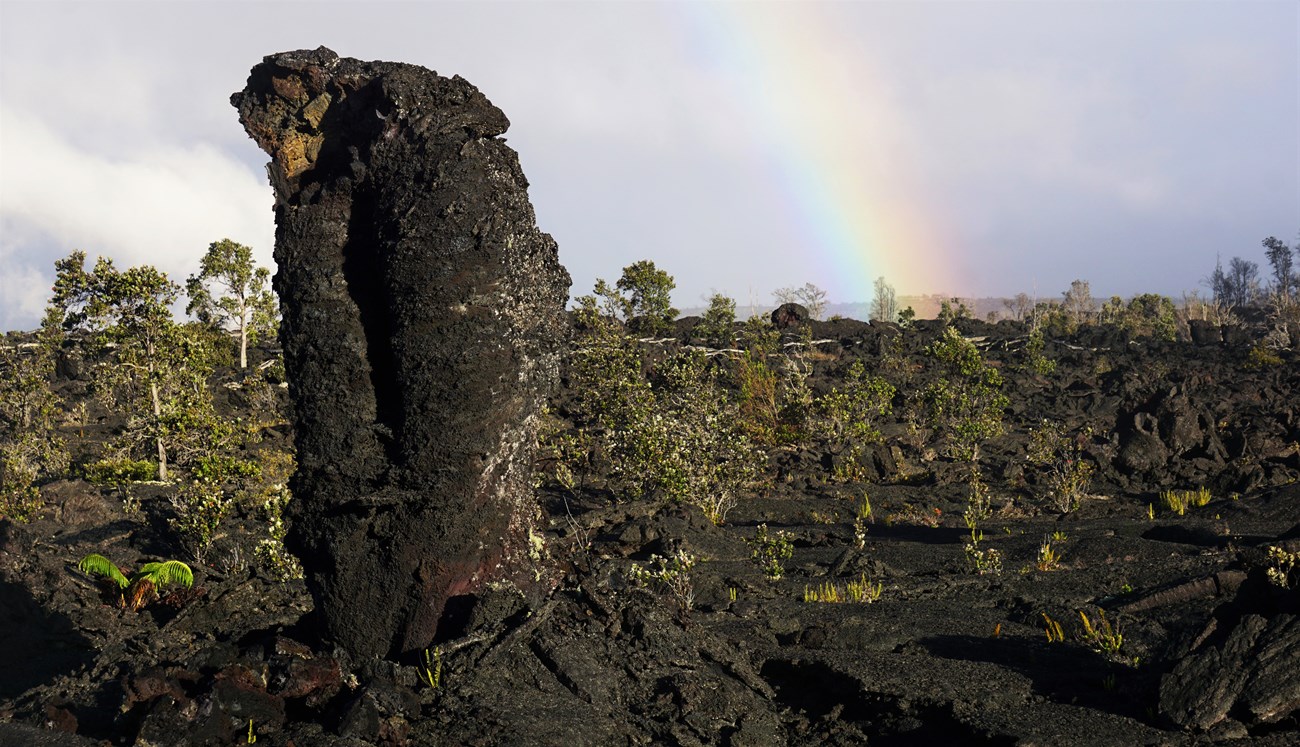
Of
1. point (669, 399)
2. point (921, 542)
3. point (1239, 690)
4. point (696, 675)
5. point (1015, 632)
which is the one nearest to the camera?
point (1239, 690)

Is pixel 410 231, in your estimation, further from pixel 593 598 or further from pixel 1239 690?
pixel 1239 690

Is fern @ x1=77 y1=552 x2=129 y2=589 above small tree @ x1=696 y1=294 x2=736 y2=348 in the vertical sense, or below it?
below

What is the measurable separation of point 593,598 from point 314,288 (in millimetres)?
2935

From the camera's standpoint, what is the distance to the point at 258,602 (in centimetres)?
988

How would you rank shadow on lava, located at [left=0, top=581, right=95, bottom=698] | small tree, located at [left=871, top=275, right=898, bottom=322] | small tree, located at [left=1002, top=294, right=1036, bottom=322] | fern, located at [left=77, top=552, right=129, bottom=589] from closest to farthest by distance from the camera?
shadow on lava, located at [left=0, top=581, right=95, bottom=698], fern, located at [left=77, top=552, right=129, bottom=589], small tree, located at [left=1002, top=294, right=1036, bottom=322], small tree, located at [left=871, top=275, right=898, bottom=322]

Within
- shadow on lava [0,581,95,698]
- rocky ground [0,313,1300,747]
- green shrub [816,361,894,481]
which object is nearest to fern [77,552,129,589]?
rocky ground [0,313,1300,747]

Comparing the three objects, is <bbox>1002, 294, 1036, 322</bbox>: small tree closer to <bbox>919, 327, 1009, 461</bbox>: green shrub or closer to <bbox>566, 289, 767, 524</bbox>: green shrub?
<bbox>919, 327, 1009, 461</bbox>: green shrub

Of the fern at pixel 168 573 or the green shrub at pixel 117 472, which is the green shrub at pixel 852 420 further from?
the fern at pixel 168 573

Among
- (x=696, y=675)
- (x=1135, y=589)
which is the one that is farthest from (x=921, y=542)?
(x=696, y=675)

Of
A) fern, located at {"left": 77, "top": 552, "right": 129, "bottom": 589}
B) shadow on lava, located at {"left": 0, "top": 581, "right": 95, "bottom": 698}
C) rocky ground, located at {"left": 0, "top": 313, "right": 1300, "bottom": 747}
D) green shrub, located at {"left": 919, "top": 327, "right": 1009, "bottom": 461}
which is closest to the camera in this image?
rocky ground, located at {"left": 0, "top": 313, "right": 1300, "bottom": 747}

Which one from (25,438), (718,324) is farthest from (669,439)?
(718,324)

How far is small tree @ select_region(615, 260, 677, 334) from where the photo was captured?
134 feet

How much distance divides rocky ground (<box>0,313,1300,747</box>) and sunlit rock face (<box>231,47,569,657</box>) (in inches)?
18.3

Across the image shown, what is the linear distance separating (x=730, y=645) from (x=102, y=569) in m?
7.01
